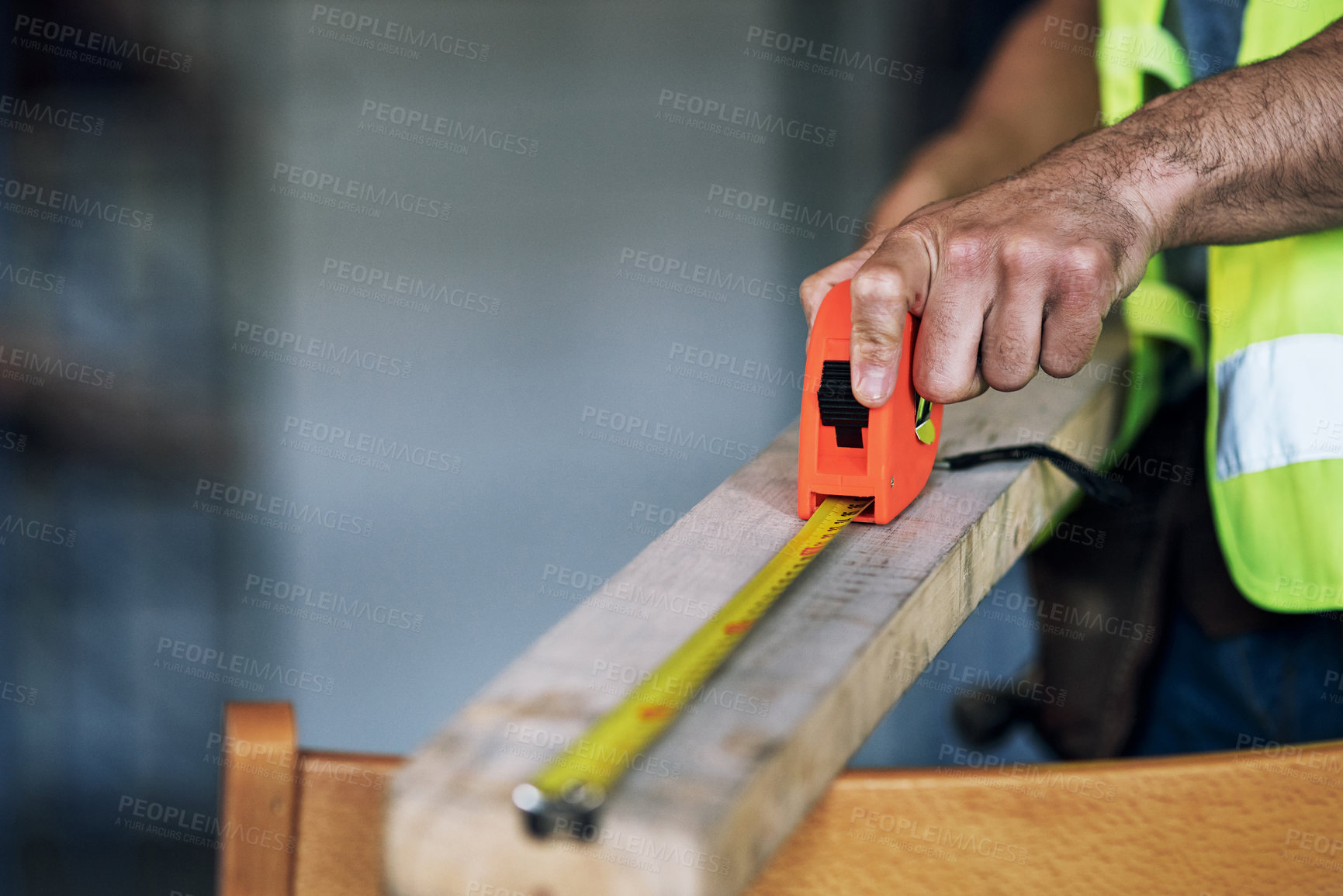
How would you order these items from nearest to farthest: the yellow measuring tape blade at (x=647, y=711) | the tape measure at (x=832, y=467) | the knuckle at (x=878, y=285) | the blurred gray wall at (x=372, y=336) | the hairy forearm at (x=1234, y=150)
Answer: the yellow measuring tape blade at (x=647, y=711), the tape measure at (x=832, y=467), the knuckle at (x=878, y=285), the hairy forearm at (x=1234, y=150), the blurred gray wall at (x=372, y=336)

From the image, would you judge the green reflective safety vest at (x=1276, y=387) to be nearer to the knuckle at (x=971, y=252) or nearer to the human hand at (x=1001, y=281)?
the human hand at (x=1001, y=281)

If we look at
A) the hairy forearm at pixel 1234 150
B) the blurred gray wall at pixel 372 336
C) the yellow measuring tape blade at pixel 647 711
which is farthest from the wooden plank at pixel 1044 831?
the blurred gray wall at pixel 372 336

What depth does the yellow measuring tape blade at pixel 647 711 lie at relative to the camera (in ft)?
1.74

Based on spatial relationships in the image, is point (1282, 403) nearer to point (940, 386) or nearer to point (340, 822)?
point (940, 386)

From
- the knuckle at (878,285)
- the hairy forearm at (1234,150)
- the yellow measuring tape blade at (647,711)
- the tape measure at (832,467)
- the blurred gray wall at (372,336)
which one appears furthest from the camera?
the blurred gray wall at (372,336)

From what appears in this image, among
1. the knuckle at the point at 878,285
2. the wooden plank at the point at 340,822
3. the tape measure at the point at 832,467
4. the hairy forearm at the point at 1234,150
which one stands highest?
the hairy forearm at the point at 1234,150

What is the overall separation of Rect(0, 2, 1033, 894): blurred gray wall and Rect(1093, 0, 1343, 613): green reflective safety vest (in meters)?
1.96

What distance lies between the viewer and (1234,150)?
95cm

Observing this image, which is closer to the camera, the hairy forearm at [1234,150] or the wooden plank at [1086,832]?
the wooden plank at [1086,832]

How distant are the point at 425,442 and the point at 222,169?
105 cm

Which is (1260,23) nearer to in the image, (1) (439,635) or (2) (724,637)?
(2) (724,637)

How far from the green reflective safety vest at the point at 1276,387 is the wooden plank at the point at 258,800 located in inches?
37.2

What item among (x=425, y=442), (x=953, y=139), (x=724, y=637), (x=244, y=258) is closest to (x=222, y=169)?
(x=244, y=258)

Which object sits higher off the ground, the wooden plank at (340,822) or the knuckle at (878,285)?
the knuckle at (878,285)
